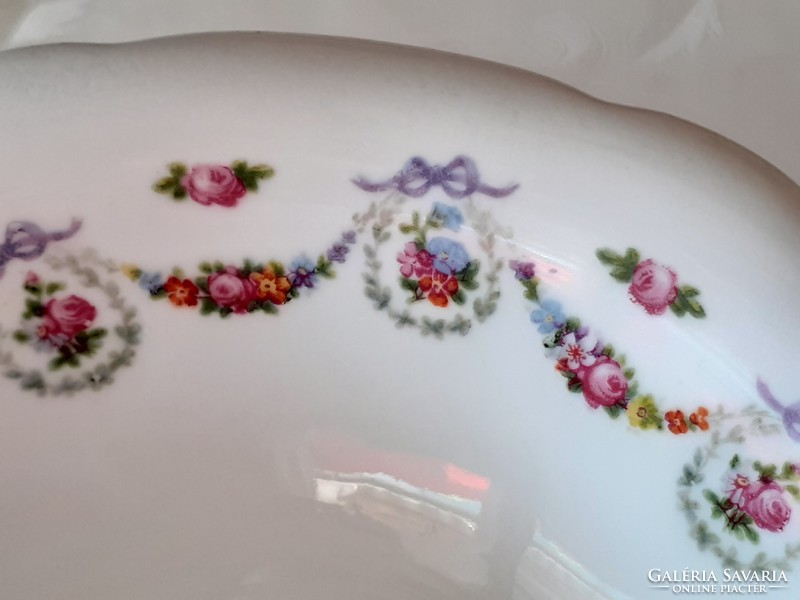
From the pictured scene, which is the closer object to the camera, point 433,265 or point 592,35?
point 592,35

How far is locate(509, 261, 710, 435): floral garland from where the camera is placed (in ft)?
1.97

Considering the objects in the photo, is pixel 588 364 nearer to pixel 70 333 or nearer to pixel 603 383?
pixel 603 383

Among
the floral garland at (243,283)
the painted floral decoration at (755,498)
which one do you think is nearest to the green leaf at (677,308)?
the painted floral decoration at (755,498)

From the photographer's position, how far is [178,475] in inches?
25.4

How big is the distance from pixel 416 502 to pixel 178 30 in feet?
1.31

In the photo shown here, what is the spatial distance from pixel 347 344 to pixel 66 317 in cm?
21

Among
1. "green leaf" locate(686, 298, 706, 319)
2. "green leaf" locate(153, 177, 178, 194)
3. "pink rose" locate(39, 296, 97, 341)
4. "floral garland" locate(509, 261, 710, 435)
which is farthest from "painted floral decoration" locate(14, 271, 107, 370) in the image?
"green leaf" locate(686, 298, 706, 319)

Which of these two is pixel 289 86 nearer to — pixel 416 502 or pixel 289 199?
pixel 289 199

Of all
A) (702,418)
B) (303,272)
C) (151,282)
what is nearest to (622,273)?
(702,418)

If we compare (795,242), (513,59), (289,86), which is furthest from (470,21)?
(795,242)

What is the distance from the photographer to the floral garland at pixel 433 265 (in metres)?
0.60

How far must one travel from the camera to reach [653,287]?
0.58 m

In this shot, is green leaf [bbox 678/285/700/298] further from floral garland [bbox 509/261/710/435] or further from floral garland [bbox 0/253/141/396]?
floral garland [bbox 0/253/141/396]

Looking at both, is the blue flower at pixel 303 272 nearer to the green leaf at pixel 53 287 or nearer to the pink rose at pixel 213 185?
the pink rose at pixel 213 185
